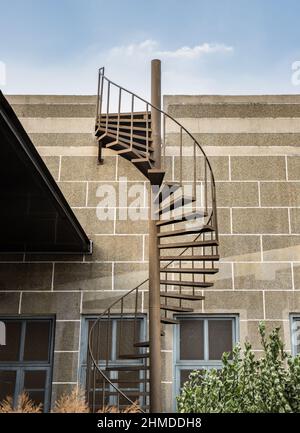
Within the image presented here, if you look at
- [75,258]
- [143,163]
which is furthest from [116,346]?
[143,163]

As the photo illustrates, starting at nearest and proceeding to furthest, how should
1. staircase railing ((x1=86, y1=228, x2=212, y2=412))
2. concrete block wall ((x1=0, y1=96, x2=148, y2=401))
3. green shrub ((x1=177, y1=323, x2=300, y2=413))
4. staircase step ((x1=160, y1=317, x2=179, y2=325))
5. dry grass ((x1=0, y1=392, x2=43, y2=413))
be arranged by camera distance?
green shrub ((x1=177, y1=323, x2=300, y2=413)) < dry grass ((x1=0, y1=392, x2=43, y2=413)) < staircase step ((x1=160, y1=317, x2=179, y2=325)) < staircase railing ((x1=86, y1=228, x2=212, y2=412)) < concrete block wall ((x1=0, y1=96, x2=148, y2=401))

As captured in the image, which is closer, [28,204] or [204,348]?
[28,204]

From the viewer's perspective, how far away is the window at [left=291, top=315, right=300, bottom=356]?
6.74m

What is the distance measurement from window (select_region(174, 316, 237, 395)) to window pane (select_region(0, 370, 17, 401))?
1.86 m

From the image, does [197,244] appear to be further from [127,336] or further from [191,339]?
[127,336]

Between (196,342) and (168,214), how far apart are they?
1535 mm

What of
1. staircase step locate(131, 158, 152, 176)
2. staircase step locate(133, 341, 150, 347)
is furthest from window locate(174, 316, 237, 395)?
staircase step locate(131, 158, 152, 176)

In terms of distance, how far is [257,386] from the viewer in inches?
146

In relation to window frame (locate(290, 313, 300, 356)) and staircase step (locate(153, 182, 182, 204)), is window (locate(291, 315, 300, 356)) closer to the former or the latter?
window frame (locate(290, 313, 300, 356))

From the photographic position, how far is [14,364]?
6.86 metres

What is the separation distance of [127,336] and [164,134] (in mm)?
2342

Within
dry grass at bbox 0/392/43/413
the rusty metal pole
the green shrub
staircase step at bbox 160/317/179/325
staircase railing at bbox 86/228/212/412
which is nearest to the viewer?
the green shrub
